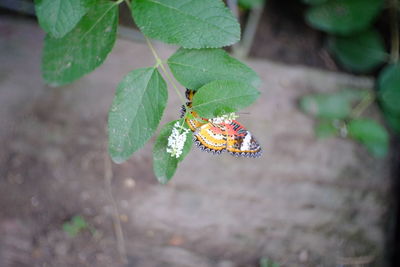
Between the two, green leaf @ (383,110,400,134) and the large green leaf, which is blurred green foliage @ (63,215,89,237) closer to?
the large green leaf

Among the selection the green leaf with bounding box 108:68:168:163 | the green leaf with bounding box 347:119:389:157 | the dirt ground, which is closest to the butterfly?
the green leaf with bounding box 108:68:168:163

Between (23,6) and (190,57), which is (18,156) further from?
(190,57)

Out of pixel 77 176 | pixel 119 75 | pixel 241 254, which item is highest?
pixel 119 75

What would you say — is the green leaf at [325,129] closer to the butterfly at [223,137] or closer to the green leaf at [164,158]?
the butterfly at [223,137]

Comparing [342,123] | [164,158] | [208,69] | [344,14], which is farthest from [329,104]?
[164,158]

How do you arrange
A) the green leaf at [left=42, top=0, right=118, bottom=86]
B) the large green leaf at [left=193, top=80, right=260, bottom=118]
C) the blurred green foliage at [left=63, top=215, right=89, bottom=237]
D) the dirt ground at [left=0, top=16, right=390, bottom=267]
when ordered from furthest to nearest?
the blurred green foliage at [left=63, top=215, right=89, bottom=237], the dirt ground at [left=0, top=16, right=390, bottom=267], the green leaf at [left=42, top=0, right=118, bottom=86], the large green leaf at [left=193, top=80, right=260, bottom=118]

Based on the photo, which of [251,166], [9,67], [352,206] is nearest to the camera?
[9,67]

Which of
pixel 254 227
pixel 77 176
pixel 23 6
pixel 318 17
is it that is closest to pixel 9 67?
pixel 23 6
